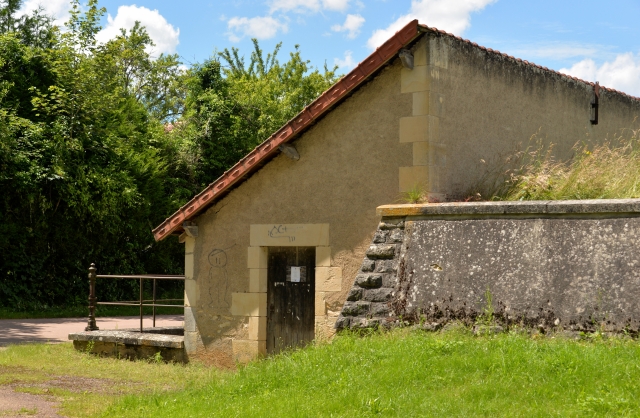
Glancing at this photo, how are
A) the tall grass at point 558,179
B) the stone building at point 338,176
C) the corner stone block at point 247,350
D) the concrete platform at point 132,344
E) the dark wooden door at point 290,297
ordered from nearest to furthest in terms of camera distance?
1. the tall grass at point 558,179
2. the stone building at point 338,176
3. the dark wooden door at point 290,297
4. the corner stone block at point 247,350
5. the concrete platform at point 132,344

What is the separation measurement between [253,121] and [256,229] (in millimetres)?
16211

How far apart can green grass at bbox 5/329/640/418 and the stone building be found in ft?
7.23

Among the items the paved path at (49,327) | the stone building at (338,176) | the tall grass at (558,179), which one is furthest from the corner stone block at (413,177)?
the paved path at (49,327)

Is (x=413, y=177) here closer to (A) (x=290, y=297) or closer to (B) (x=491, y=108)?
(B) (x=491, y=108)

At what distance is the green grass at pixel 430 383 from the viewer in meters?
6.20

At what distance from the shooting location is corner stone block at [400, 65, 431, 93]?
33.2 ft

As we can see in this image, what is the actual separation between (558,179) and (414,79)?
220 cm

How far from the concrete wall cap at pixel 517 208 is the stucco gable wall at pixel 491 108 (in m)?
0.70

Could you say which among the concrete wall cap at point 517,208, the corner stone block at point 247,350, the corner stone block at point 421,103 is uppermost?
the corner stone block at point 421,103

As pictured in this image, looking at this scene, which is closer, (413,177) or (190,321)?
(413,177)

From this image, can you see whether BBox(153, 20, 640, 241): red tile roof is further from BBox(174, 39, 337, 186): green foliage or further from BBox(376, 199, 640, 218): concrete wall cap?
BBox(174, 39, 337, 186): green foliage

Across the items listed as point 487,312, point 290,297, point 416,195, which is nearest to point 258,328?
point 290,297

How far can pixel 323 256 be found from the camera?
10.8 metres

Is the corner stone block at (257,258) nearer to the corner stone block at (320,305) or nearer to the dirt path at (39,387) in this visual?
the corner stone block at (320,305)
